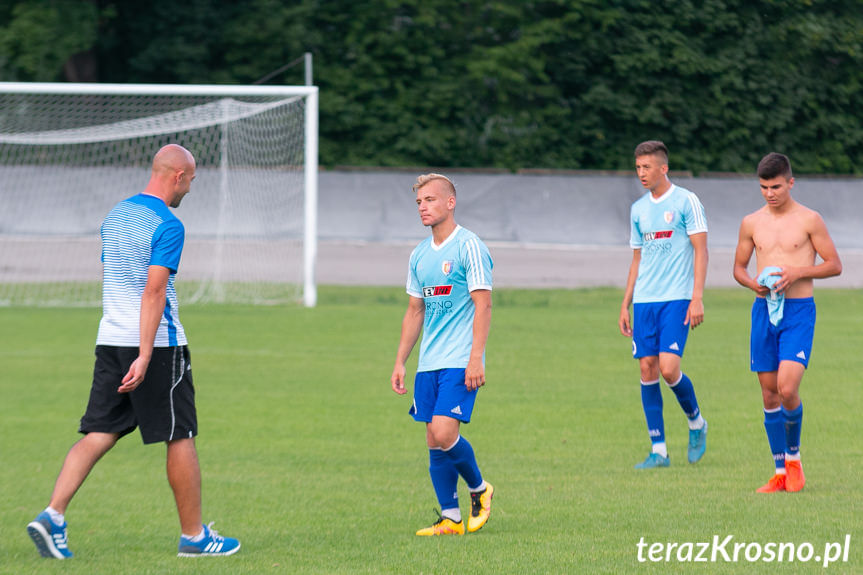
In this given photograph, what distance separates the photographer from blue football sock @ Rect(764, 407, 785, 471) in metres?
6.80

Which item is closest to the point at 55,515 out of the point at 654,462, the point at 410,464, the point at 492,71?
the point at 410,464

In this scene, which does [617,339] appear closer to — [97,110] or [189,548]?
[189,548]

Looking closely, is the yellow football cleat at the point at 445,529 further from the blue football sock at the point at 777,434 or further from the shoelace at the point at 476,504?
the blue football sock at the point at 777,434

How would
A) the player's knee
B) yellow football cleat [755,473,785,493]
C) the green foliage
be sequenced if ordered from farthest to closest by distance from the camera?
the green foliage
yellow football cleat [755,473,785,493]
the player's knee

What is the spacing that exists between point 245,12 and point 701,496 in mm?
29653

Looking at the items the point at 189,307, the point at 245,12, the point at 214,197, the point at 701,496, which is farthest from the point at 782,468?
the point at 245,12

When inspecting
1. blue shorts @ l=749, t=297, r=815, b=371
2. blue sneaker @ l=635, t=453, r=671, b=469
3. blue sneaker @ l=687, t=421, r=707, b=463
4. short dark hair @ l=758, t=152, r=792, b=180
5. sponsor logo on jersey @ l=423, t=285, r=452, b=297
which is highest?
short dark hair @ l=758, t=152, r=792, b=180

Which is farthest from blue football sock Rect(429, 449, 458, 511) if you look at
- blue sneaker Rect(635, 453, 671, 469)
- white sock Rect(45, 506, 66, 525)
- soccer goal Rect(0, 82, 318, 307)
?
soccer goal Rect(0, 82, 318, 307)

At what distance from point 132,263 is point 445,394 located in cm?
162

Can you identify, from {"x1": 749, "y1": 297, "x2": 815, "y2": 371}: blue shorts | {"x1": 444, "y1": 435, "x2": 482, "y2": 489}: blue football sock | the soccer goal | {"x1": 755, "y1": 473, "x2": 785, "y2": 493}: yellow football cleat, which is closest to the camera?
{"x1": 444, "y1": 435, "x2": 482, "y2": 489}: blue football sock

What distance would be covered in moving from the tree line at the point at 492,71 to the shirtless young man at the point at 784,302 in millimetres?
23564

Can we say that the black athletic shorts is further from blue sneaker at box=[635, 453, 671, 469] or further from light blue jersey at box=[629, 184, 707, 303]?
light blue jersey at box=[629, 184, 707, 303]

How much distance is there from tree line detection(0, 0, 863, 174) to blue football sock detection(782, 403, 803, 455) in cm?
2395

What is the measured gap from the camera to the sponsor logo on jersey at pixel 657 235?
25.5 ft
